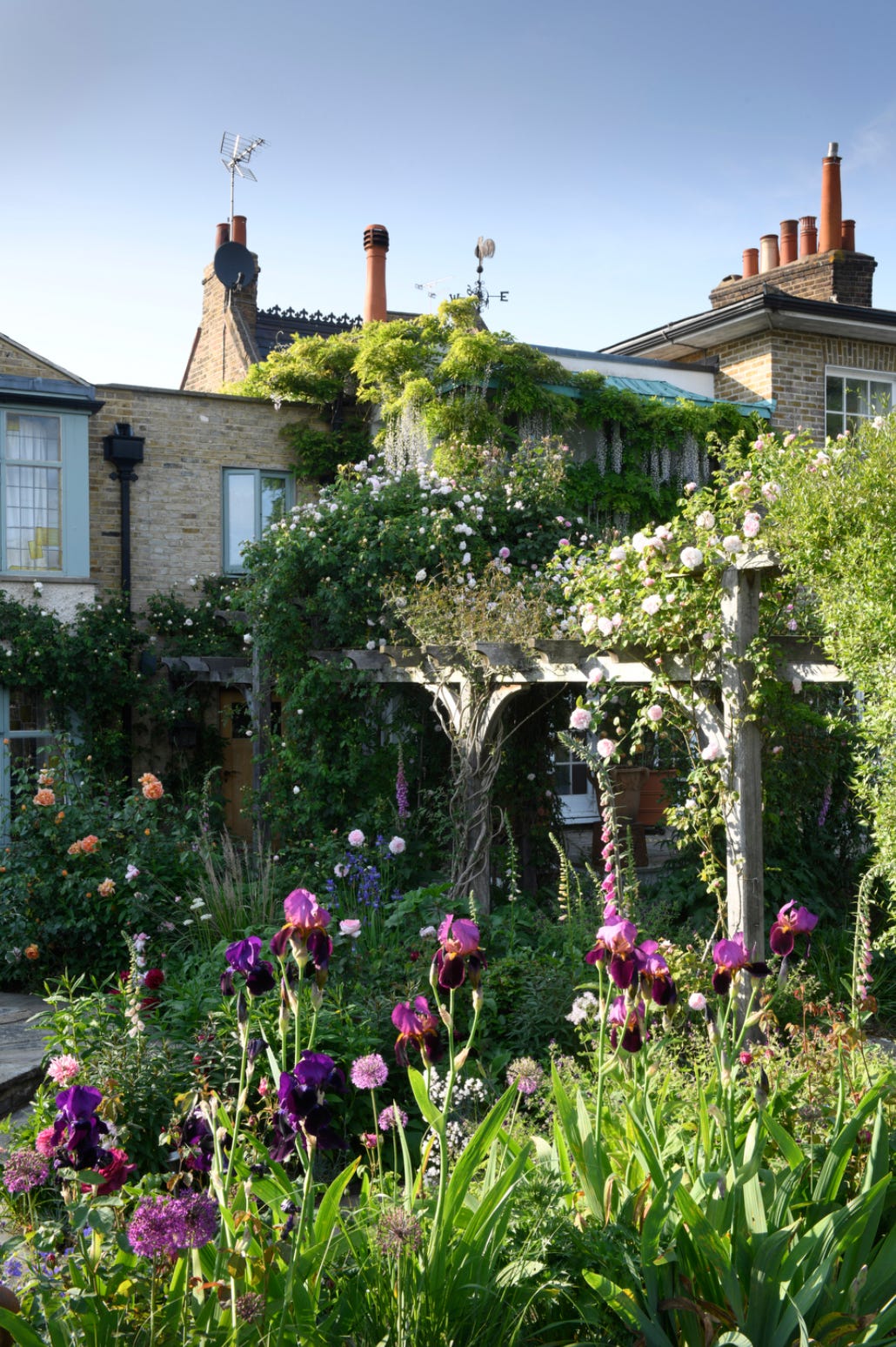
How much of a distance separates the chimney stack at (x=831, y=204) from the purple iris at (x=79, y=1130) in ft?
45.1

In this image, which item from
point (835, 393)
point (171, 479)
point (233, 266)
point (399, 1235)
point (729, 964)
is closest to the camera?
point (399, 1235)

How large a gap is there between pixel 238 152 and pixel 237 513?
5.67 metres

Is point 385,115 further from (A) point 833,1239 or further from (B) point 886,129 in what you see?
(A) point 833,1239

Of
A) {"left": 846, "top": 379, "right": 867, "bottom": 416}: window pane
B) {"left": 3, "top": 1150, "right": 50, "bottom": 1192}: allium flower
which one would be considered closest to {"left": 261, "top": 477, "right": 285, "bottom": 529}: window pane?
{"left": 846, "top": 379, "right": 867, "bottom": 416}: window pane

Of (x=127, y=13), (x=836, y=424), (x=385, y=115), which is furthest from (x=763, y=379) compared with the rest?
(x=127, y=13)

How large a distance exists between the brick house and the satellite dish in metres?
5.24

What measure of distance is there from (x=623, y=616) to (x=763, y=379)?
27.0ft

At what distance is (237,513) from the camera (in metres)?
12.5

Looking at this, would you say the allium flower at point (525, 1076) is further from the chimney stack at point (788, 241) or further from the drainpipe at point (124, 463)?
the chimney stack at point (788, 241)

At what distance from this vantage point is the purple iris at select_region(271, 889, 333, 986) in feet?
7.17

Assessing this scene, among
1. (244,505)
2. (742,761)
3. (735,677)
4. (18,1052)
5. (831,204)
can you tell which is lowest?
(18,1052)

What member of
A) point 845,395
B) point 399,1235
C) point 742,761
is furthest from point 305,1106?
point 845,395

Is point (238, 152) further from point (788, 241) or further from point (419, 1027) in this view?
point (419, 1027)

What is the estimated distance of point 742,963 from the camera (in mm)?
2570
